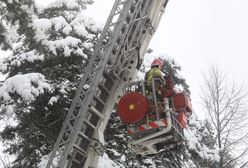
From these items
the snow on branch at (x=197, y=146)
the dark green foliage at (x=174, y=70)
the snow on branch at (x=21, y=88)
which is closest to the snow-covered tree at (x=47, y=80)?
the snow on branch at (x=21, y=88)

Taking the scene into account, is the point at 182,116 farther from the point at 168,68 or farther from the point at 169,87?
the point at 168,68

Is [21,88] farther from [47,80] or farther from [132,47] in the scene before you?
[132,47]

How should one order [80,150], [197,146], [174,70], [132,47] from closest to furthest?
[80,150] < [132,47] < [197,146] < [174,70]

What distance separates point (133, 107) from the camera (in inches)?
275

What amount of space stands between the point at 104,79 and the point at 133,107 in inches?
32.2

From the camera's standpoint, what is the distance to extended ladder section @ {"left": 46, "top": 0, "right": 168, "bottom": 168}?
22.3ft

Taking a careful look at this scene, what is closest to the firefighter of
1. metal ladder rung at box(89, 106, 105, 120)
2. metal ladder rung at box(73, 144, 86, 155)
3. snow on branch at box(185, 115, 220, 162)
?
metal ladder rung at box(89, 106, 105, 120)

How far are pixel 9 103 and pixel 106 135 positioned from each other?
3.44m

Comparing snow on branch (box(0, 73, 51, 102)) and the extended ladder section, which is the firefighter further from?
snow on branch (box(0, 73, 51, 102))

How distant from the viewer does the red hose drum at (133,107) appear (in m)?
6.96

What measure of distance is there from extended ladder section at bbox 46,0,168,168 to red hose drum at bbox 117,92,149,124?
303 millimetres

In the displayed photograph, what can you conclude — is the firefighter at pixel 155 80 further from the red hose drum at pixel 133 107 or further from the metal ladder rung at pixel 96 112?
the metal ladder rung at pixel 96 112

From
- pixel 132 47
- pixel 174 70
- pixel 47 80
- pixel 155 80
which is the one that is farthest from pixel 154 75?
pixel 174 70

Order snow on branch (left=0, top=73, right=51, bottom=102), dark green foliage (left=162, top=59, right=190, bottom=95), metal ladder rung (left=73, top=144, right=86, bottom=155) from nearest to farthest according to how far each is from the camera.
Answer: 1. metal ladder rung (left=73, top=144, right=86, bottom=155)
2. snow on branch (left=0, top=73, right=51, bottom=102)
3. dark green foliage (left=162, top=59, right=190, bottom=95)
